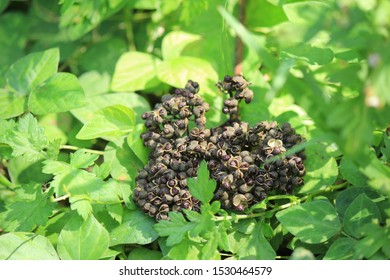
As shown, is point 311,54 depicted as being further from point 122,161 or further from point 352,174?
point 122,161

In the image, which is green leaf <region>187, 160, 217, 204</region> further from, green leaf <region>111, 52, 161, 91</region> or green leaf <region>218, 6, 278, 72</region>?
green leaf <region>111, 52, 161, 91</region>

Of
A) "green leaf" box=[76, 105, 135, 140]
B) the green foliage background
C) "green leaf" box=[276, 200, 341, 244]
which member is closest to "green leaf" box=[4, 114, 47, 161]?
the green foliage background

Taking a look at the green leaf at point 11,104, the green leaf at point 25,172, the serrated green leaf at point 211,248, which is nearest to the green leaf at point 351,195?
the serrated green leaf at point 211,248

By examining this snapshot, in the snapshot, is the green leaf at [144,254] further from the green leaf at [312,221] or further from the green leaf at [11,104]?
the green leaf at [11,104]

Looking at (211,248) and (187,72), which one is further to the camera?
(187,72)

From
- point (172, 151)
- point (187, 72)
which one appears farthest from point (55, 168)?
point (187, 72)

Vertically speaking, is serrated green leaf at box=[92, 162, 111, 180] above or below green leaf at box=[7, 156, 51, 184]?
above

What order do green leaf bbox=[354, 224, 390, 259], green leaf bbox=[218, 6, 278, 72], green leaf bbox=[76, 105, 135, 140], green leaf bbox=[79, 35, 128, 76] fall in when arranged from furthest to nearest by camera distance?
green leaf bbox=[79, 35, 128, 76] → green leaf bbox=[76, 105, 135, 140] → green leaf bbox=[354, 224, 390, 259] → green leaf bbox=[218, 6, 278, 72]
